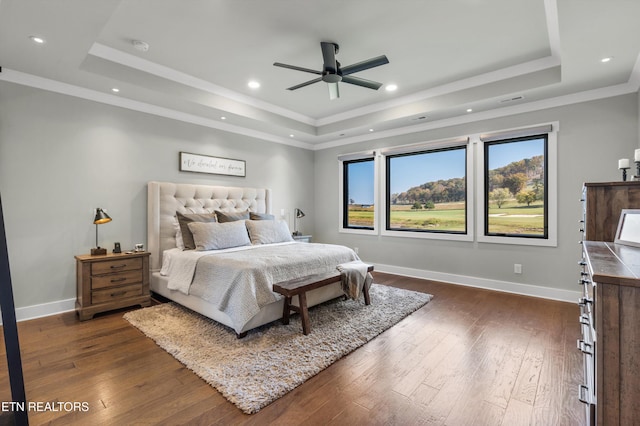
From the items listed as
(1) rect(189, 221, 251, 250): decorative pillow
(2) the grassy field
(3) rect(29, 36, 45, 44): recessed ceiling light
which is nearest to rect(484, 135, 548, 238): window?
(2) the grassy field

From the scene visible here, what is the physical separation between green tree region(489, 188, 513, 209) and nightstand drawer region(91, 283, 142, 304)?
478 centimetres

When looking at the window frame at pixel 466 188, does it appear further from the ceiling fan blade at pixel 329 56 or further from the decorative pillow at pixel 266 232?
the ceiling fan blade at pixel 329 56

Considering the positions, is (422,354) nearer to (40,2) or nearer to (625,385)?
(625,385)

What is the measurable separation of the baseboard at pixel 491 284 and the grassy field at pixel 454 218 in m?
0.71

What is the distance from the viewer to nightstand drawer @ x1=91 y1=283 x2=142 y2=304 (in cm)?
322

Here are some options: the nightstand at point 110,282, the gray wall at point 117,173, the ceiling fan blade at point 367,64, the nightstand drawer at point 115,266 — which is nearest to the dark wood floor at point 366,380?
the nightstand at point 110,282

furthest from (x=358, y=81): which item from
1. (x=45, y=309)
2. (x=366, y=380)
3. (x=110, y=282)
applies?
(x=45, y=309)

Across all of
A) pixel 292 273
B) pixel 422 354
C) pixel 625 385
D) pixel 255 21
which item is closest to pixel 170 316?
pixel 292 273

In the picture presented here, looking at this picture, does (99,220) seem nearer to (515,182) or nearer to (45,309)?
(45,309)

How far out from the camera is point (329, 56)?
2947 millimetres

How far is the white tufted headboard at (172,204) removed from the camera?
3.94m

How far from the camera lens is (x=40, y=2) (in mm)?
2064

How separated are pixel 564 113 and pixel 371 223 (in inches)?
125

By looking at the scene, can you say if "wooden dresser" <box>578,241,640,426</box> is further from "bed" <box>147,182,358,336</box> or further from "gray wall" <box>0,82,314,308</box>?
"gray wall" <box>0,82,314,308</box>
